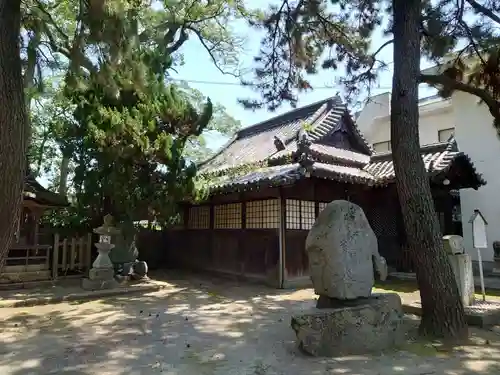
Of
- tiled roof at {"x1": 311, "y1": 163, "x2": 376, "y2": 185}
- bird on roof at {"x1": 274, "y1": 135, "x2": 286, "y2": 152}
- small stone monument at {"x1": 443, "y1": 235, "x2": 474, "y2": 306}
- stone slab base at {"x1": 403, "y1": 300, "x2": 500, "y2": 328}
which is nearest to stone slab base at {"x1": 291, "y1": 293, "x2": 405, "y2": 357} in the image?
stone slab base at {"x1": 403, "y1": 300, "x2": 500, "y2": 328}

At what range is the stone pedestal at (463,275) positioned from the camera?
6574 mm

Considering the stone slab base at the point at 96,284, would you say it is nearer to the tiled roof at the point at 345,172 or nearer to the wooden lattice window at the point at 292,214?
the tiled roof at the point at 345,172

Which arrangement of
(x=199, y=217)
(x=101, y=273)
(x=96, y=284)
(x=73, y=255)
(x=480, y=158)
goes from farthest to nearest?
1. (x=199, y=217)
2. (x=480, y=158)
3. (x=73, y=255)
4. (x=101, y=273)
5. (x=96, y=284)

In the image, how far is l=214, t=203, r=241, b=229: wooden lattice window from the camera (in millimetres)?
→ 11617

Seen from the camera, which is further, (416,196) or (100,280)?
(100,280)

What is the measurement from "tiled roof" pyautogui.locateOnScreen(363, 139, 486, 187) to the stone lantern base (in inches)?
308

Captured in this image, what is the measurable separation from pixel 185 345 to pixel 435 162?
8980mm

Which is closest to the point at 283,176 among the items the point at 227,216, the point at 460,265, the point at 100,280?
the point at 227,216

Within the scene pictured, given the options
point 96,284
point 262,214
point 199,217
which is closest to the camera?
point 96,284

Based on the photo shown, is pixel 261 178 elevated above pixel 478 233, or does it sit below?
above

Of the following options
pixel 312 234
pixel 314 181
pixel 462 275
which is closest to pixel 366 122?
pixel 314 181

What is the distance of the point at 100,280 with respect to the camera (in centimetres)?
935

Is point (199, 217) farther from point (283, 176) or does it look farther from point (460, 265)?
point (460, 265)

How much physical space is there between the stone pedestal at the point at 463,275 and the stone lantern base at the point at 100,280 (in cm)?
761
